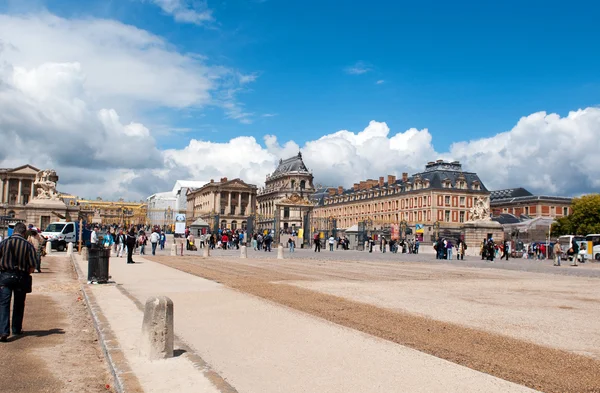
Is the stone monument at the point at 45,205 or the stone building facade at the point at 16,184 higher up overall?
the stone building facade at the point at 16,184

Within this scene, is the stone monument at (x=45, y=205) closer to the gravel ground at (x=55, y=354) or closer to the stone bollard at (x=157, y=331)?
the gravel ground at (x=55, y=354)

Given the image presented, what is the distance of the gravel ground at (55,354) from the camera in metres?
6.08

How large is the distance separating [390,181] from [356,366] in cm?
9909

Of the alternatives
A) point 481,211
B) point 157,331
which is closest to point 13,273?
point 157,331

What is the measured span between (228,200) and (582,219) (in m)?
72.4

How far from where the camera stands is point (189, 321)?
944 centimetres

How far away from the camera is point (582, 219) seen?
80812mm

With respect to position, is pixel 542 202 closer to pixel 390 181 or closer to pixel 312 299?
pixel 390 181

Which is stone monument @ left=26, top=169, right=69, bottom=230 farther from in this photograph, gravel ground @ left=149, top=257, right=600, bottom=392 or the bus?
the bus

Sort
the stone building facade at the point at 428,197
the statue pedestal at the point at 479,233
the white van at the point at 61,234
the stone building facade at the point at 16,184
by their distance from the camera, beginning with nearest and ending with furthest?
the white van at the point at 61,234 < the statue pedestal at the point at 479,233 < the stone building facade at the point at 428,197 < the stone building facade at the point at 16,184

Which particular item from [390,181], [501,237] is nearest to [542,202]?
[390,181]

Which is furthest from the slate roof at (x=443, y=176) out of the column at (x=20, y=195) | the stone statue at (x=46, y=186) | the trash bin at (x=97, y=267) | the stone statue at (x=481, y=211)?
the trash bin at (x=97, y=267)

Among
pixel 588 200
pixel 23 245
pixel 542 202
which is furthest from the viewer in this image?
pixel 542 202

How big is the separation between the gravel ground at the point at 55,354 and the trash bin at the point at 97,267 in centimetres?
302
